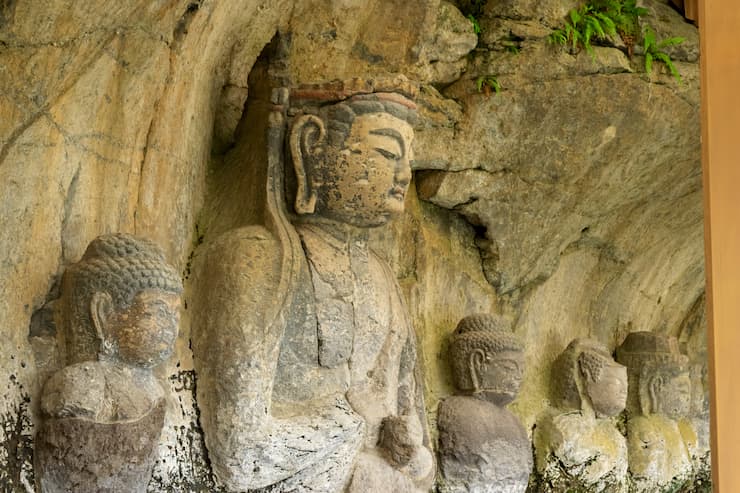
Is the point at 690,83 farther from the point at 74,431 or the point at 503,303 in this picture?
the point at 74,431

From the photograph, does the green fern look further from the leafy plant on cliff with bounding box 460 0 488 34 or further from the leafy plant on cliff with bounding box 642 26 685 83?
the leafy plant on cliff with bounding box 642 26 685 83

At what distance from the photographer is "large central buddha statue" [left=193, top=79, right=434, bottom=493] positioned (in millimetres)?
4477

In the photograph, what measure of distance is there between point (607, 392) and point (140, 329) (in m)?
3.51

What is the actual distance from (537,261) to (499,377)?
1030 mm

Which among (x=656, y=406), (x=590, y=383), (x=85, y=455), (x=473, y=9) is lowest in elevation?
(x=85, y=455)

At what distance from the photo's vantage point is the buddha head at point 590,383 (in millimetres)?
6637

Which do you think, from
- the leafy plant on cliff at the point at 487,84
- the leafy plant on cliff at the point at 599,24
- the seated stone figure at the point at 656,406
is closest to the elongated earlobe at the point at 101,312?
the leafy plant on cliff at the point at 487,84

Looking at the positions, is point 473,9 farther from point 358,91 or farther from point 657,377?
point 657,377

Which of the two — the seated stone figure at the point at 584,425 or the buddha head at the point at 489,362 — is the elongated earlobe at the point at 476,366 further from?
the seated stone figure at the point at 584,425

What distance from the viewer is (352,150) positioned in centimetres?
483

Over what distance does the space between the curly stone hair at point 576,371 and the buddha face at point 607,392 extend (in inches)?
1.0

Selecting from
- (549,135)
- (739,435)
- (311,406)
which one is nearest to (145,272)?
(311,406)

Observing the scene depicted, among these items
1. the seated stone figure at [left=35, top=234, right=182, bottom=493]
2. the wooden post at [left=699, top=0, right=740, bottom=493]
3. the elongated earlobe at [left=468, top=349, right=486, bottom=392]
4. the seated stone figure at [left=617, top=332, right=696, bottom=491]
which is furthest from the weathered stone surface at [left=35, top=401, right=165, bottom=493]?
the seated stone figure at [left=617, top=332, right=696, bottom=491]

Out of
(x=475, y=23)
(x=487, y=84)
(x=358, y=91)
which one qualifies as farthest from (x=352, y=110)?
(x=475, y=23)
